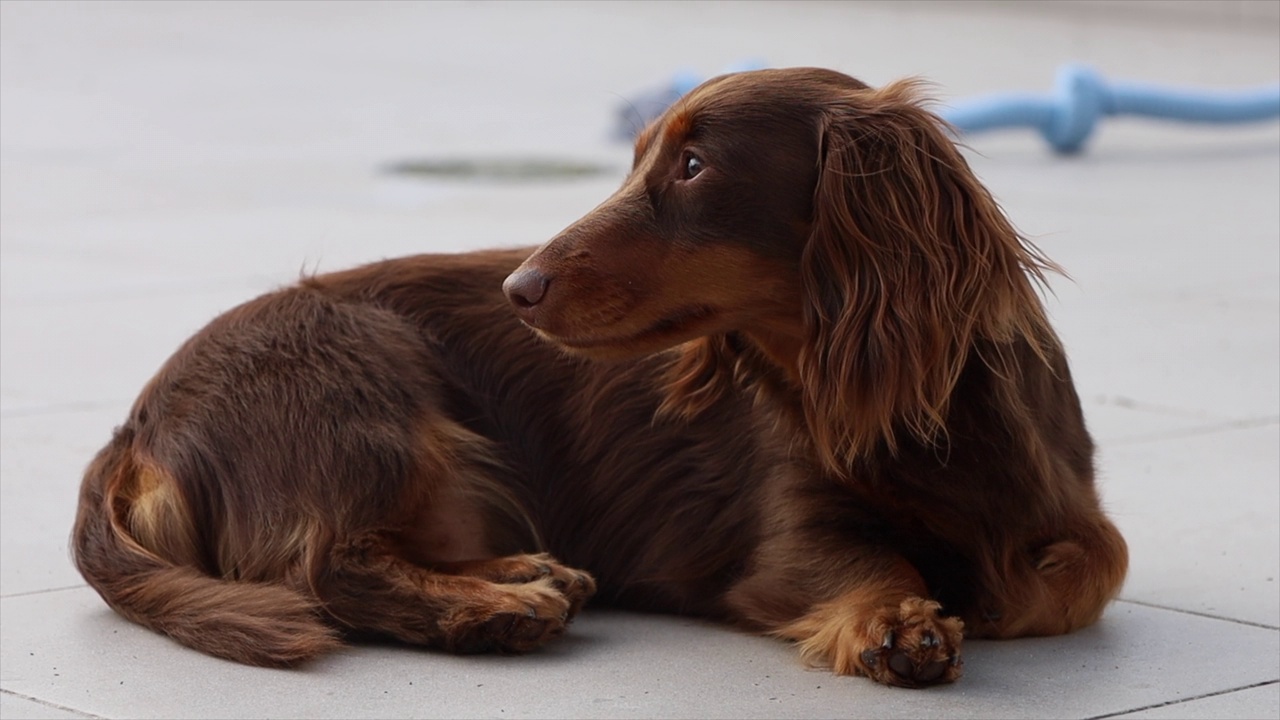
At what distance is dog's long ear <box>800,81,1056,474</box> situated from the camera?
329 centimetres

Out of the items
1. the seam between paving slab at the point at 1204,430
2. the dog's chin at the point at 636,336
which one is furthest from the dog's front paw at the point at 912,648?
the seam between paving slab at the point at 1204,430

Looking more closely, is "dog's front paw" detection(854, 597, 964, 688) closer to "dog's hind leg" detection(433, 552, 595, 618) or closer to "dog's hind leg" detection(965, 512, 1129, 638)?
"dog's hind leg" detection(965, 512, 1129, 638)

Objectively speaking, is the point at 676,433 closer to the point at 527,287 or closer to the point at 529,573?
the point at 529,573

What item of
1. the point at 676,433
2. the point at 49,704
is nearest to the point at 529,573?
the point at 676,433

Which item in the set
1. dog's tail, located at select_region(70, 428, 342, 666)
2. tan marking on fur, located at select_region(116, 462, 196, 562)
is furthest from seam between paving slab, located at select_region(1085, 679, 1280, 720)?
tan marking on fur, located at select_region(116, 462, 196, 562)

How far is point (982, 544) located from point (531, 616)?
908mm

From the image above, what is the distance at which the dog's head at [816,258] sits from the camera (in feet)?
10.8

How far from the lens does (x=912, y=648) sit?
3.25m

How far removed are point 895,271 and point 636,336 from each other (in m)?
0.50

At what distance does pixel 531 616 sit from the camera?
137 inches

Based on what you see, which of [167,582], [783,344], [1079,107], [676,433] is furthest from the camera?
[1079,107]

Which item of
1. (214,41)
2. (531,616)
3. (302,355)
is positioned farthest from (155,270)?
(214,41)

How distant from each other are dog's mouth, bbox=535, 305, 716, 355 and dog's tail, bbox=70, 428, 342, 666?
784mm

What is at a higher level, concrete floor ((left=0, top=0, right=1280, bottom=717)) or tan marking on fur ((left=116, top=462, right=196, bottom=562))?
tan marking on fur ((left=116, top=462, right=196, bottom=562))
